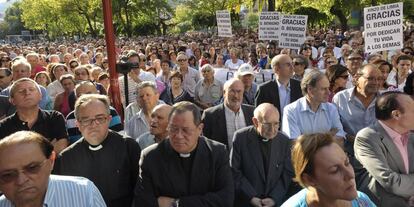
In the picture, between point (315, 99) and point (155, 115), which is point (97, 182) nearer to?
point (155, 115)

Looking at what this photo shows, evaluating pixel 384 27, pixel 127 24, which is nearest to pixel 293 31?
pixel 384 27

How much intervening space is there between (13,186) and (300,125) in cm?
319

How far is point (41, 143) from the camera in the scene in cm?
238

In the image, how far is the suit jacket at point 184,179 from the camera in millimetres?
3348

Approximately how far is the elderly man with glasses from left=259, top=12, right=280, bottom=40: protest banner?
750 cm

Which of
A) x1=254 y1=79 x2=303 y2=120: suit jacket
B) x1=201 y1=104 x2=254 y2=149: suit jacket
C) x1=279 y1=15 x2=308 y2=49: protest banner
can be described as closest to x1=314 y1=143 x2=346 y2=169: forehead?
x1=201 y1=104 x2=254 y2=149: suit jacket

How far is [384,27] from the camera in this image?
311 inches

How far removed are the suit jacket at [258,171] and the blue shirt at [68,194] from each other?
186cm

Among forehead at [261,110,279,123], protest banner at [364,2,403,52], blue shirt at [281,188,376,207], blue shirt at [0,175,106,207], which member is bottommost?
blue shirt at [281,188,376,207]

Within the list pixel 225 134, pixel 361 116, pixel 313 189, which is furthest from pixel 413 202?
pixel 225 134

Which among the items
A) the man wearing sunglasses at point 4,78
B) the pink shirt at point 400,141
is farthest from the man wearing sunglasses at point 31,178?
the man wearing sunglasses at point 4,78

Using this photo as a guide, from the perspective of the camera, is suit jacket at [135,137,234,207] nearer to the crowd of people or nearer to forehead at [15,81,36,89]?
the crowd of people

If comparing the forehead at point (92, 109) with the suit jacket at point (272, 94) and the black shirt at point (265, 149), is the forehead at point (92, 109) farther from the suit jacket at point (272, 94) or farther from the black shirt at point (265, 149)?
the suit jacket at point (272, 94)

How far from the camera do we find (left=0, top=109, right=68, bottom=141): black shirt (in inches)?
171
